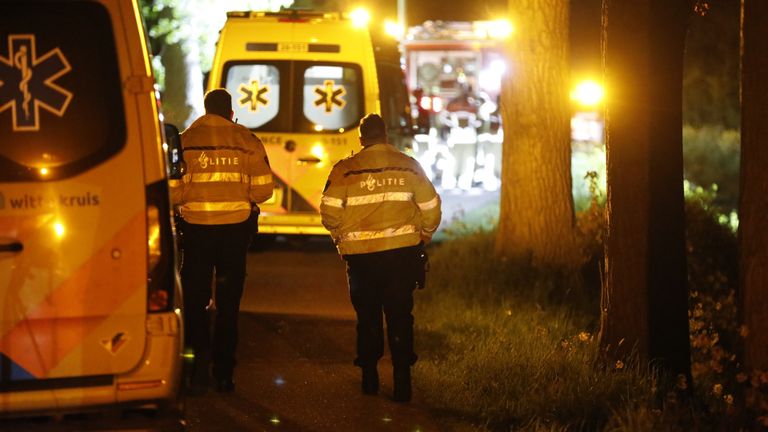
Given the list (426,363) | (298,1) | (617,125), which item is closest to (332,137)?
(426,363)

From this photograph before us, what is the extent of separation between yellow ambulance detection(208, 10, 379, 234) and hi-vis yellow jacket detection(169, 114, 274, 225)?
4.76 meters

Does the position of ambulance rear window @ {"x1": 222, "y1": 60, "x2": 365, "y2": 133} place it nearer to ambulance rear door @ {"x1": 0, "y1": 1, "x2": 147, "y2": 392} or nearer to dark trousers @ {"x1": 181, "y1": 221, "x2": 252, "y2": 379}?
dark trousers @ {"x1": 181, "y1": 221, "x2": 252, "y2": 379}

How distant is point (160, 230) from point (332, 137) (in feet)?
22.6

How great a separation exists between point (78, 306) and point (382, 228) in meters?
2.27

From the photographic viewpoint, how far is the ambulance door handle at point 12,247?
Result: 4.98 m

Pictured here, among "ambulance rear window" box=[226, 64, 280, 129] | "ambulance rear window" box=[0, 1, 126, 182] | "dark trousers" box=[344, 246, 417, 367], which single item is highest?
"ambulance rear window" box=[0, 1, 126, 182]

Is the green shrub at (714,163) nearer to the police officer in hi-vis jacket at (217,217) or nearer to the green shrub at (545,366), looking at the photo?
the green shrub at (545,366)

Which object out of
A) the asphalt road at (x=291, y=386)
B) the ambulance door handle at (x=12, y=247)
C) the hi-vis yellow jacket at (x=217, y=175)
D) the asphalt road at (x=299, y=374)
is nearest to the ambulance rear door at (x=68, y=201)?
the ambulance door handle at (x=12, y=247)

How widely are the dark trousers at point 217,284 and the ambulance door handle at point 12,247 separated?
216cm

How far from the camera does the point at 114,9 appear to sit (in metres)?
5.11

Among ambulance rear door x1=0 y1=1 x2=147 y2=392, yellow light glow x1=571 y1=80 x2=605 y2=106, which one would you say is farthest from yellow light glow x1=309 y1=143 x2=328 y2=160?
yellow light glow x1=571 y1=80 x2=605 y2=106

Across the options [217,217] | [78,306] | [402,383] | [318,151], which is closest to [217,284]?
[217,217]

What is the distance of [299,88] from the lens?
12.1 metres

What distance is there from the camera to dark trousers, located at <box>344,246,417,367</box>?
23.1 ft
